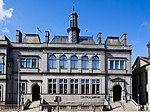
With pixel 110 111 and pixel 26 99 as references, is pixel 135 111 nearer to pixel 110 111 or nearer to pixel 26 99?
pixel 110 111

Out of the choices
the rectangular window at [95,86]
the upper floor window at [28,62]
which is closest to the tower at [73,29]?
the upper floor window at [28,62]

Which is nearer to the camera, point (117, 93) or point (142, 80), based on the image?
point (117, 93)

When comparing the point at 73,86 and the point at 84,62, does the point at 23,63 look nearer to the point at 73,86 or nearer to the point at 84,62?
the point at 73,86

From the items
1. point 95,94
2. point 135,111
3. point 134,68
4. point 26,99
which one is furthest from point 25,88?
point 134,68

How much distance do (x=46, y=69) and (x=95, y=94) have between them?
1083cm

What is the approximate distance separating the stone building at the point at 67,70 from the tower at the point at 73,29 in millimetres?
2190

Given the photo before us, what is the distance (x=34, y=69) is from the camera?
165 ft

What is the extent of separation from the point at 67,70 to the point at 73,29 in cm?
915

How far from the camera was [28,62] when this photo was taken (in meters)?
50.7

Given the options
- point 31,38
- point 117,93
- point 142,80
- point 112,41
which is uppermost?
point 31,38

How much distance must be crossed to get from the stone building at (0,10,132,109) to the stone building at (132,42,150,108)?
3.15 m

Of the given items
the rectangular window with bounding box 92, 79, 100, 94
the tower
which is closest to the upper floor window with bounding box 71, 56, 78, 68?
the tower

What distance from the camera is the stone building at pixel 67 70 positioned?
49.3 metres

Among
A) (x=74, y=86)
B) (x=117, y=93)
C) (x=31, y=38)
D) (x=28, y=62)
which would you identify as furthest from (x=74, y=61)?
(x=117, y=93)
